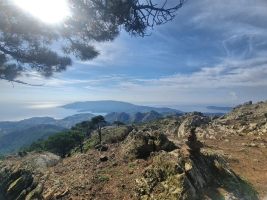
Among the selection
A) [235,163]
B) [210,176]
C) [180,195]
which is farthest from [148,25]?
[235,163]

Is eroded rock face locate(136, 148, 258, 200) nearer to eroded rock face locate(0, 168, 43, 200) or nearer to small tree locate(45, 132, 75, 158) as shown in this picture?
eroded rock face locate(0, 168, 43, 200)

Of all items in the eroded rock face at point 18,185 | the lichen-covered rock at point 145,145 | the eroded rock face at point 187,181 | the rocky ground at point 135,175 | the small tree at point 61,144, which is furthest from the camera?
the small tree at point 61,144

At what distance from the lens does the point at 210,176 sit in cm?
1581

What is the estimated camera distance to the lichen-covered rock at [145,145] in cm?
1719

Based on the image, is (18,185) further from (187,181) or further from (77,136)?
(77,136)

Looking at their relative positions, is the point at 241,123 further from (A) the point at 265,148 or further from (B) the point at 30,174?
(B) the point at 30,174

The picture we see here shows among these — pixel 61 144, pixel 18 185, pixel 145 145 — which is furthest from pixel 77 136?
pixel 145 145

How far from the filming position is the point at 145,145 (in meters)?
17.4

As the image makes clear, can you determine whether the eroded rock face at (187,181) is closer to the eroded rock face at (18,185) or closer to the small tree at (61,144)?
the eroded rock face at (18,185)

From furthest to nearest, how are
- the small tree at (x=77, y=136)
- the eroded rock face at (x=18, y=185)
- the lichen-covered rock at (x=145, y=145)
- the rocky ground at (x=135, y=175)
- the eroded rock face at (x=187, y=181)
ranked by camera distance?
1. the small tree at (x=77, y=136)
2. the lichen-covered rock at (x=145, y=145)
3. the eroded rock face at (x=18, y=185)
4. the rocky ground at (x=135, y=175)
5. the eroded rock face at (x=187, y=181)

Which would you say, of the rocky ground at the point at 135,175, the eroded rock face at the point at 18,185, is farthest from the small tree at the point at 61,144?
the eroded rock face at the point at 18,185

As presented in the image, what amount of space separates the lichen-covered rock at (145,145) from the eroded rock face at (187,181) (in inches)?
47.0

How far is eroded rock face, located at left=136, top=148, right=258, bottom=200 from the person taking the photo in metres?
13.2

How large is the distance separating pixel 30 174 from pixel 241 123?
27891 millimetres
